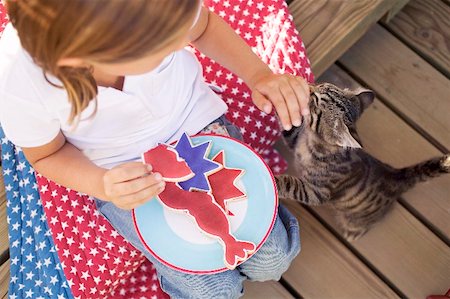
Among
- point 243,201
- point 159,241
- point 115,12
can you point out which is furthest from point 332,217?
point 115,12

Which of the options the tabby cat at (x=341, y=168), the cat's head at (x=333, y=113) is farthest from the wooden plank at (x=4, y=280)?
the cat's head at (x=333, y=113)

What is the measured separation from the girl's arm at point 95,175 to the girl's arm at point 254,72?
253mm

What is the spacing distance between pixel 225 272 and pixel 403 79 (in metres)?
0.77

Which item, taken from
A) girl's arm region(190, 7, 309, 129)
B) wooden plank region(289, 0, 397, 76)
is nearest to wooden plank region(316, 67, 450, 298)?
wooden plank region(289, 0, 397, 76)

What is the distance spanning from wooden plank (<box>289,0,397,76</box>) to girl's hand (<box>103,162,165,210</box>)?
0.68 metres

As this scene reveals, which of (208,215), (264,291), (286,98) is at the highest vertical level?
(286,98)

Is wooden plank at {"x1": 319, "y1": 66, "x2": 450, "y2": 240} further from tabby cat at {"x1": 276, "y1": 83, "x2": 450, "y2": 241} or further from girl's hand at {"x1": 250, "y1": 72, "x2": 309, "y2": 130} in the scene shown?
girl's hand at {"x1": 250, "y1": 72, "x2": 309, "y2": 130}

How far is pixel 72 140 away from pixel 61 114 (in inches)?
4.2

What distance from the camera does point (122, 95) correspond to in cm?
91

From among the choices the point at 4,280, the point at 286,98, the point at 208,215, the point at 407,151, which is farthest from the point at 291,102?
the point at 4,280

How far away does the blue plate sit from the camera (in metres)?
1.00

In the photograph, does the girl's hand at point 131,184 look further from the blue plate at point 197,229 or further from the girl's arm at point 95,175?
the blue plate at point 197,229

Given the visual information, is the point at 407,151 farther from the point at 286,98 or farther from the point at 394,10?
the point at 286,98

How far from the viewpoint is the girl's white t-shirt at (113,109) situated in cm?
83
